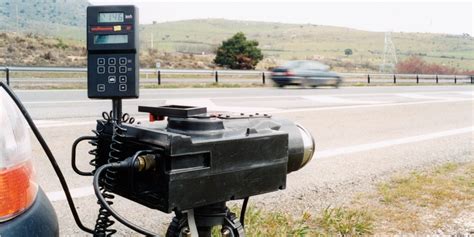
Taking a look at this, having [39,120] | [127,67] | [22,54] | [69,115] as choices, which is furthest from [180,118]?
[22,54]

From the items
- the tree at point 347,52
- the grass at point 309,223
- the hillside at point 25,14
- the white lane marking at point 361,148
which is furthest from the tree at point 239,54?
the tree at point 347,52

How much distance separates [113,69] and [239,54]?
3724 centimetres

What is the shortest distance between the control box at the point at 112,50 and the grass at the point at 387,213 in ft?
3.47

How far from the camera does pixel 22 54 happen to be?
83.5 feet

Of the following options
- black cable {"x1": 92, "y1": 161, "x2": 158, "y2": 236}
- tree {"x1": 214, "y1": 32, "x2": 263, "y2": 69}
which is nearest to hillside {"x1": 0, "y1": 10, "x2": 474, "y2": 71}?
tree {"x1": 214, "y1": 32, "x2": 263, "y2": 69}

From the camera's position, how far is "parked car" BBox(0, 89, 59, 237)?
4.09ft

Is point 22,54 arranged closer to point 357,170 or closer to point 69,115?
point 69,115

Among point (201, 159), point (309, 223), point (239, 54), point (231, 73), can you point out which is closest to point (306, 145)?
point (201, 159)

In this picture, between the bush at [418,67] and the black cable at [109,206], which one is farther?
the bush at [418,67]

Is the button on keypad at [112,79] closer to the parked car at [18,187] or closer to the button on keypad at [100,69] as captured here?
the button on keypad at [100,69]

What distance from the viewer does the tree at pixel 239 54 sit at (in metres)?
38.7

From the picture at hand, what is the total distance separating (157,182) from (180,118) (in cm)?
22

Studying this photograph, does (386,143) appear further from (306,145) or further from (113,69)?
(113,69)

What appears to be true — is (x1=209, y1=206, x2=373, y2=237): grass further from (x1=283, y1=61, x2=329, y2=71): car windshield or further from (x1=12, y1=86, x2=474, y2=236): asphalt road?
(x1=283, y1=61, x2=329, y2=71): car windshield
